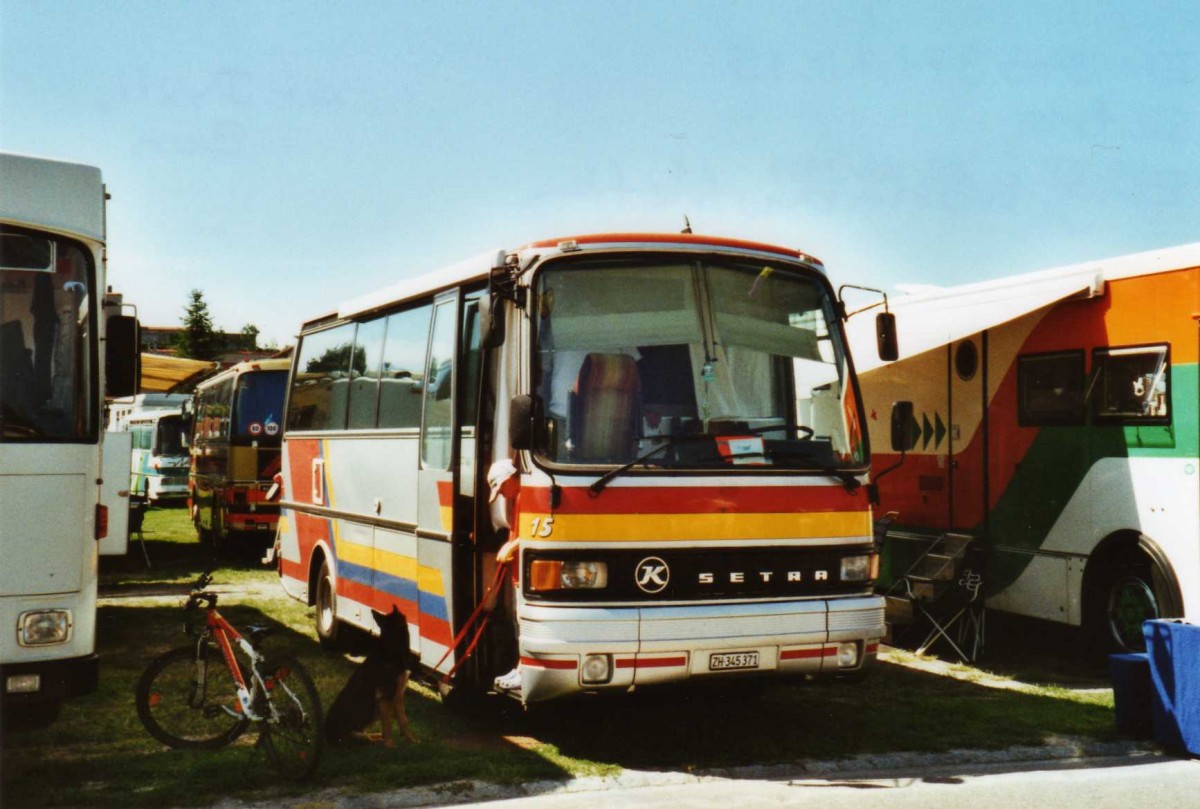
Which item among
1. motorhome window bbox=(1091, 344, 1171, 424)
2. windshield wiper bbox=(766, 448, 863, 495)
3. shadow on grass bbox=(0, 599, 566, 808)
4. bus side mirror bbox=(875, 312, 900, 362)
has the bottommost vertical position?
shadow on grass bbox=(0, 599, 566, 808)

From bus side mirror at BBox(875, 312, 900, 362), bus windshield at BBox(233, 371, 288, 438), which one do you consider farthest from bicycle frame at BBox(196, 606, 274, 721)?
bus windshield at BBox(233, 371, 288, 438)

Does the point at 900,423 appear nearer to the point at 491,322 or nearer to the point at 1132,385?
the point at 1132,385

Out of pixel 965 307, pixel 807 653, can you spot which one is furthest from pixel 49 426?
pixel 965 307

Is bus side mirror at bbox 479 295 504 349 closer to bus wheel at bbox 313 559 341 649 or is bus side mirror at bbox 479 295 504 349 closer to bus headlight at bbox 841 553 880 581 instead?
bus headlight at bbox 841 553 880 581

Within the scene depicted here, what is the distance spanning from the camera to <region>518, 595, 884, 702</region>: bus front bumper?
6887 mm

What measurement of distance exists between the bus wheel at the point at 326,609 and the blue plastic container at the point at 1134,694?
6460mm

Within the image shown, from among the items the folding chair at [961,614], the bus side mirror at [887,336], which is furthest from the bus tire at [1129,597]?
the bus side mirror at [887,336]

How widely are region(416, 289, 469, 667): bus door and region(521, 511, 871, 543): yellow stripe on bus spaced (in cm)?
133

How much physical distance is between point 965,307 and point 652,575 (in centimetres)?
573

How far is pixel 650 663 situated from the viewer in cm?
697

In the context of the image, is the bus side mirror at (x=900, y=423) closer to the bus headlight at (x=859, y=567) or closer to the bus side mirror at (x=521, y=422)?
the bus headlight at (x=859, y=567)

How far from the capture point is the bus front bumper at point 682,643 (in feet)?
22.6

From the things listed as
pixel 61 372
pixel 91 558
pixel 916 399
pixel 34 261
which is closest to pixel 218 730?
pixel 91 558

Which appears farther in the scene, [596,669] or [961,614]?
[961,614]
